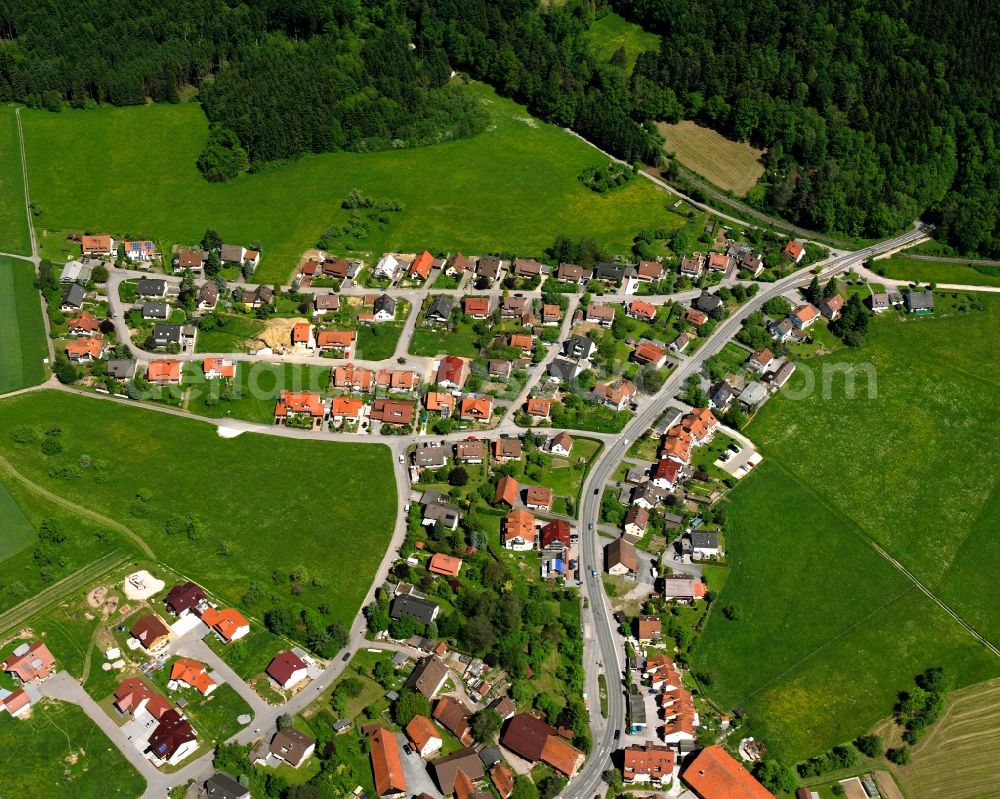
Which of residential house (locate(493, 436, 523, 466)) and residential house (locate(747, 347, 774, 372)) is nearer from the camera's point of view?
residential house (locate(493, 436, 523, 466))

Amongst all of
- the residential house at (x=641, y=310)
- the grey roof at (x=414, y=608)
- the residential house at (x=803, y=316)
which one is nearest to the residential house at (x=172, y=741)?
the grey roof at (x=414, y=608)

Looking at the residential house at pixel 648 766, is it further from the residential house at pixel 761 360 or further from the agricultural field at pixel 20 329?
the agricultural field at pixel 20 329

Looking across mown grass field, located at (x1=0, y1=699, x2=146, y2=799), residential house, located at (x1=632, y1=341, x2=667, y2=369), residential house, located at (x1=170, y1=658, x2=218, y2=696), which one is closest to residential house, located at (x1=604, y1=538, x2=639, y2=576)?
residential house, located at (x1=632, y1=341, x2=667, y2=369)

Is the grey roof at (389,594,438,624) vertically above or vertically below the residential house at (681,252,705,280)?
below

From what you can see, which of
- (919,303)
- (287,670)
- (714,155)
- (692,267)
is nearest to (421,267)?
(692,267)

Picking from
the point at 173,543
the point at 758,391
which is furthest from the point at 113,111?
the point at 758,391

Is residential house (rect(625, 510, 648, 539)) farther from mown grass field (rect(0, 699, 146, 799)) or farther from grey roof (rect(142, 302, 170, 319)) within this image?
grey roof (rect(142, 302, 170, 319))

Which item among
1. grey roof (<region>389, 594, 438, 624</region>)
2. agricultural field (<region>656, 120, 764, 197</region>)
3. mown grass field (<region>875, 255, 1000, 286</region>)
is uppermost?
agricultural field (<region>656, 120, 764, 197</region>)
